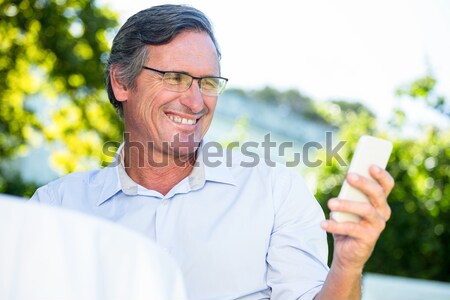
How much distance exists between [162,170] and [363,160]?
1297 millimetres

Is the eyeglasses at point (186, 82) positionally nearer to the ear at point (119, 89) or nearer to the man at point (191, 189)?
the man at point (191, 189)

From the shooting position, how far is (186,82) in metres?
2.60

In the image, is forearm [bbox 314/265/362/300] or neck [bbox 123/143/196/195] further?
neck [bbox 123/143/196/195]

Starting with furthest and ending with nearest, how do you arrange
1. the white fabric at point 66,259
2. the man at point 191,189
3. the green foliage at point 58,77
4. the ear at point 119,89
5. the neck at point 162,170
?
the green foliage at point 58,77 → the ear at point 119,89 → the neck at point 162,170 → the man at point 191,189 → the white fabric at point 66,259

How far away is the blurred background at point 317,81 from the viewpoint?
7438 millimetres

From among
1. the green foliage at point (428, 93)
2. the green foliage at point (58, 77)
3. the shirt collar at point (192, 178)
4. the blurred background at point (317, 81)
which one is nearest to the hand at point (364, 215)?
the shirt collar at point (192, 178)

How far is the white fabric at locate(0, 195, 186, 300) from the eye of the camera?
1.08 meters

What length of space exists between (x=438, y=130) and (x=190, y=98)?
5695mm

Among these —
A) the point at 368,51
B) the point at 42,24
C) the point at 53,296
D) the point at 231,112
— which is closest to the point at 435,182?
the point at 368,51

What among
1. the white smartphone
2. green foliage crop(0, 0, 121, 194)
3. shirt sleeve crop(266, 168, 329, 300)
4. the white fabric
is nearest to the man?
shirt sleeve crop(266, 168, 329, 300)

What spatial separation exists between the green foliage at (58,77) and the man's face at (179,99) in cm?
719

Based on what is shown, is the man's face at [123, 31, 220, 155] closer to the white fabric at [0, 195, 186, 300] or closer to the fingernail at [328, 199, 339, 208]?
the fingernail at [328, 199, 339, 208]

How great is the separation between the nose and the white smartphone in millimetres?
1190

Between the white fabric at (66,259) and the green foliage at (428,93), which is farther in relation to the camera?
the green foliage at (428,93)
